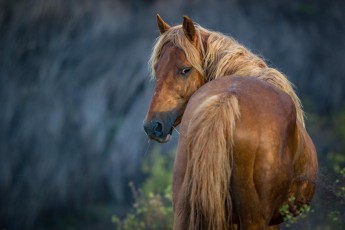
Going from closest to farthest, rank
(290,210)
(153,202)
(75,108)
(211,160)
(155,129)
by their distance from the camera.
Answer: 1. (211,160)
2. (290,210)
3. (155,129)
4. (153,202)
5. (75,108)

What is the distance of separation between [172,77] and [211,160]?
113 cm

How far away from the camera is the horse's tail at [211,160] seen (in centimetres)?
352

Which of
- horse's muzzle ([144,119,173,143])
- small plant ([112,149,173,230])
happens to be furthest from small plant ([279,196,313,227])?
small plant ([112,149,173,230])

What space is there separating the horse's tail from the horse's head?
823 millimetres

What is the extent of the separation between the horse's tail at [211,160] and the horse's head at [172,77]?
0.82 m

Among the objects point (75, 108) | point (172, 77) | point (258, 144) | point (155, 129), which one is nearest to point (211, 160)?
point (258, 144)

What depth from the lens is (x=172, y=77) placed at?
4.55 meters

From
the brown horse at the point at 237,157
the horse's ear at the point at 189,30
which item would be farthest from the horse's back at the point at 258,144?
the horse's ear at the point at 189,30

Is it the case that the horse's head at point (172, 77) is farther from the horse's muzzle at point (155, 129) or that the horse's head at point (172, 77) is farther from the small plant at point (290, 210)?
the small plant at point (290, 210)

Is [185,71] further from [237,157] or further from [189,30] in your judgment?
[237,157]

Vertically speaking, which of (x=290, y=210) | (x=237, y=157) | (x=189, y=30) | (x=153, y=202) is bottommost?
(x=153, y=202)

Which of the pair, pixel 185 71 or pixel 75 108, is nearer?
pixel 185 71

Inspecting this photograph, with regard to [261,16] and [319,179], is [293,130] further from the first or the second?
[261,16]

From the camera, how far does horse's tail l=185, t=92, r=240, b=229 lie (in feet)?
11.6
